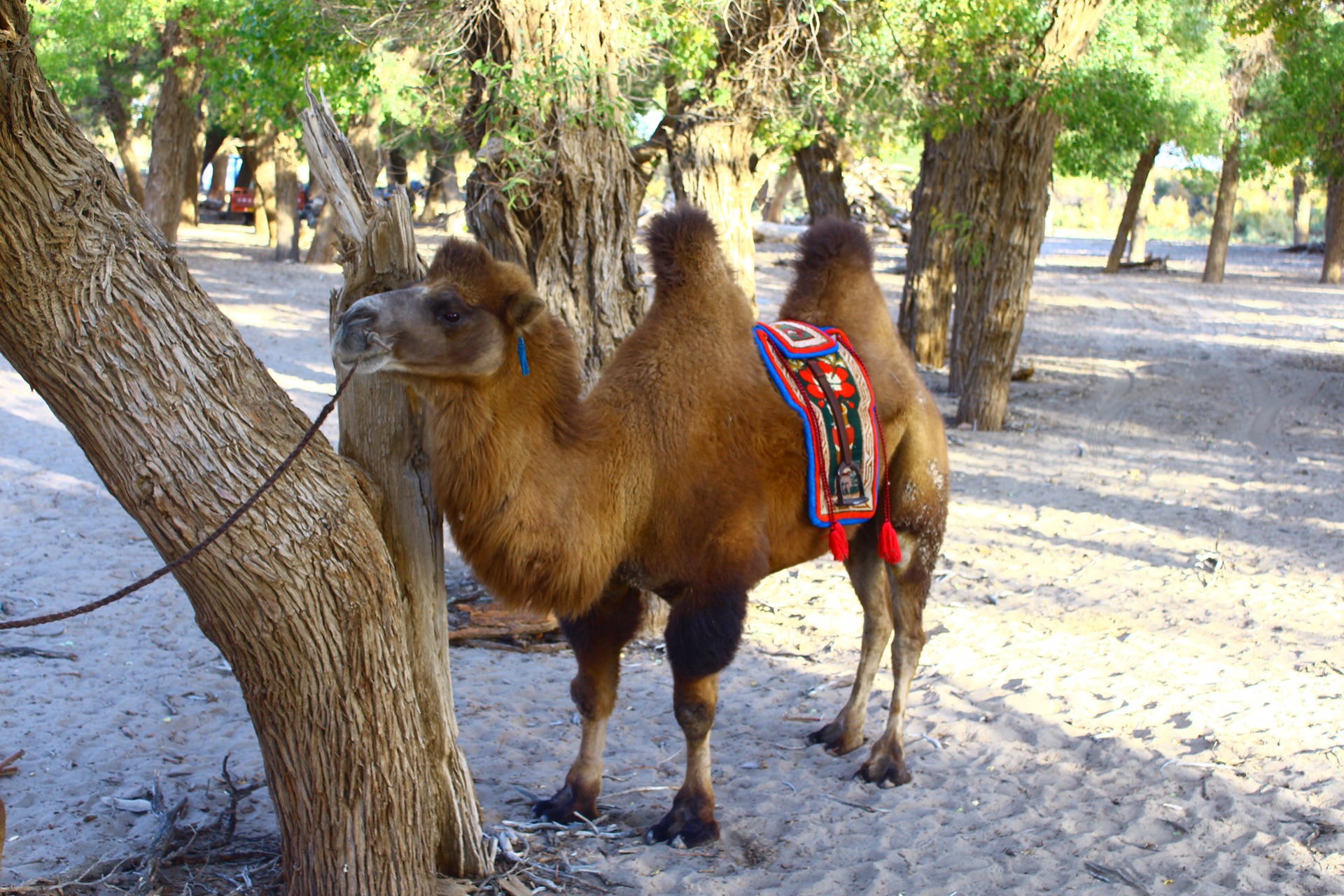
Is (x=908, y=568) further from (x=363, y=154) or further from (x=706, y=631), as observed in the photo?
(x=363, y=154)

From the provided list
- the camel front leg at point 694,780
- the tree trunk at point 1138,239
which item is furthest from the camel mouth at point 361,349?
the tree trunk at point 1138,239

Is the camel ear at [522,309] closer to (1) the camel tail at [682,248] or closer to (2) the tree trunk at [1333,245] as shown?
(1) the camel tail at [682,248]

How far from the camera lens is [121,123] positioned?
89.2ft

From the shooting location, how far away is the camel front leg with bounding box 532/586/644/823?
4453mm

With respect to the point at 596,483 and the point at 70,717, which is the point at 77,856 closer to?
the point at 70,717

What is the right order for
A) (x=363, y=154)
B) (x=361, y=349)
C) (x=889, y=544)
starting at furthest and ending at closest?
(x=363, y=154) < (x=889, y=544) < (x=361, y=349)

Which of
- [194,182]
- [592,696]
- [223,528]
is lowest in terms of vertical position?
[592,696]

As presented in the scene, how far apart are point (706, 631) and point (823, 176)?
11.2m

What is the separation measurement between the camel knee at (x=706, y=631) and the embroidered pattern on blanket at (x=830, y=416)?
25.8 inches

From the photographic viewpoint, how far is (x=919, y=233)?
15305 millimetres

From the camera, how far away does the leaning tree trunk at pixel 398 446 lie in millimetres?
3637

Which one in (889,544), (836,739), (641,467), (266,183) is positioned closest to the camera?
(641,467)

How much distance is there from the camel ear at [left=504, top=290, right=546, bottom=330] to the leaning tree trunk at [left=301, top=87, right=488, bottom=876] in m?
0.41

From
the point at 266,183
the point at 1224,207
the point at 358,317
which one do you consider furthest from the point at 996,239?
the point at 266,183
